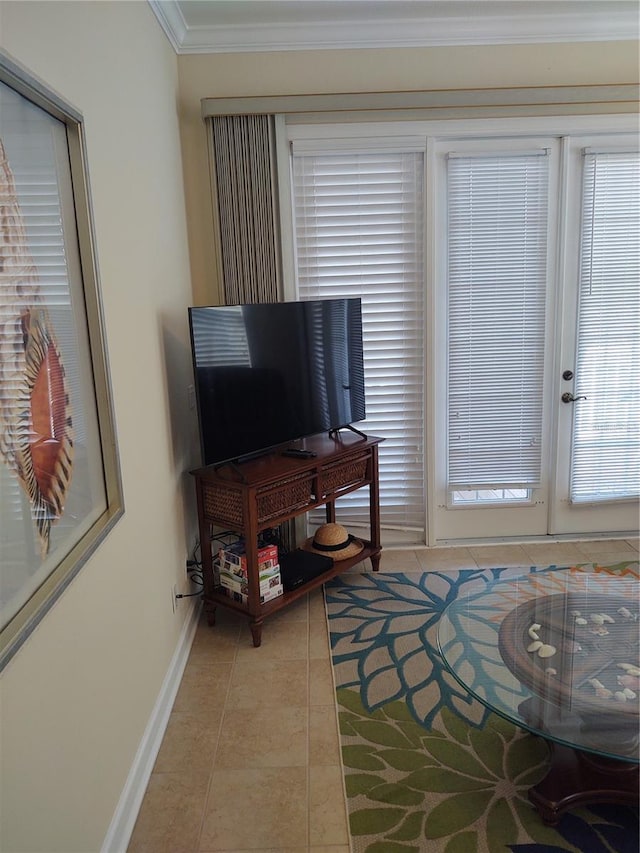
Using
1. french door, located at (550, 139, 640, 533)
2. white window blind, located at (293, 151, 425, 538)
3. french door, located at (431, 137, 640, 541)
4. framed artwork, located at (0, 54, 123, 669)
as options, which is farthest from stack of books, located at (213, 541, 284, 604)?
french door, located at (550, 139, 640, 533)

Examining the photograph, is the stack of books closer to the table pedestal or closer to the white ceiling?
the table pedestal

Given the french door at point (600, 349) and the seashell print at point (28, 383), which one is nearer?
the seashell print at point (28, 383)

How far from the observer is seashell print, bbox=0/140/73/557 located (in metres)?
1.22

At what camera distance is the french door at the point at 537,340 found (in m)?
3.47

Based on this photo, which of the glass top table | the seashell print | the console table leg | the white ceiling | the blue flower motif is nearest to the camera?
the seashell print

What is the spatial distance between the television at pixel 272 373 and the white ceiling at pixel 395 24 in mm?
1364

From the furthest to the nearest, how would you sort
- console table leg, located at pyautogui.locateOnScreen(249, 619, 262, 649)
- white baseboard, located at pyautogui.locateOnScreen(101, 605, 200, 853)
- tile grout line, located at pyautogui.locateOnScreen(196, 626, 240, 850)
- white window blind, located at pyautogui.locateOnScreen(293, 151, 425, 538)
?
white window blind, located at pyautogui.locateOnScreen(293, 151, 425, 538)
console table leg, located at pyautogui.locateOnScreen(249, 619, 262, 649)
tile grout line, located at pyautogui.locateOnScreen(196, 626, 240, 850)
white baseboard, located at pyautogui.locateOnScreen(101, 605, 200, 853)

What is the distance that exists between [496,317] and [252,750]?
2.59 metres

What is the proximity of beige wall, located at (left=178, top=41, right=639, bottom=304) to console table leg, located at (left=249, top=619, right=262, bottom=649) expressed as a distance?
6.49ft

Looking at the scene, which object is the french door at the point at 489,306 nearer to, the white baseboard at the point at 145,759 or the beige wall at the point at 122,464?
the beige wall at the point at 122,464

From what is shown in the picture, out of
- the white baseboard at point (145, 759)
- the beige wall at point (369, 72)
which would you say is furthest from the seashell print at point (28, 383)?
the beige wall at point (369, 72)

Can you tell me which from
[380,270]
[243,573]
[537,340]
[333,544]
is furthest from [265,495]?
[537,340]

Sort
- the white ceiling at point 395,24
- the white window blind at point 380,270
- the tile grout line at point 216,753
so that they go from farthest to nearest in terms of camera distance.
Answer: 1. the white window blind at point 380,270
2. the white ceiling at point 395,24
3. the tile grout line at point 216,753

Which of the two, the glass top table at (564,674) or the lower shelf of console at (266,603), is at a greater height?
the glass top table at (564,674)
